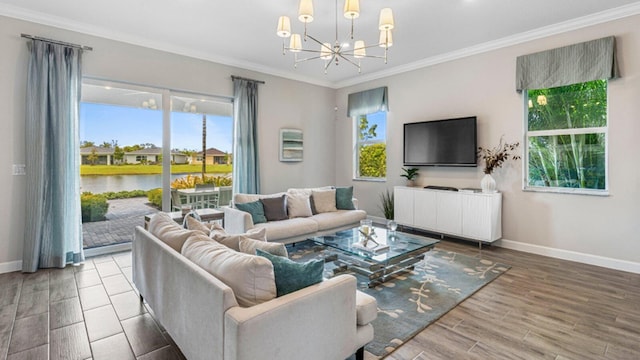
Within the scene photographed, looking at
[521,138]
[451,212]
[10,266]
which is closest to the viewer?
[10,266]

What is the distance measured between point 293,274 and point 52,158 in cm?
384

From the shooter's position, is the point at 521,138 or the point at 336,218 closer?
the point at 521,138

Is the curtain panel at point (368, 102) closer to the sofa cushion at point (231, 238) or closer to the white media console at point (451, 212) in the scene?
the white media console at point (451, 212)

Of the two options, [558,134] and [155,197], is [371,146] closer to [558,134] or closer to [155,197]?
[558,134]

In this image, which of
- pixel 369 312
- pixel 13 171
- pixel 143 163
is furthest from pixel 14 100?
pixel 369 312

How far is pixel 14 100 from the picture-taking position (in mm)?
3668

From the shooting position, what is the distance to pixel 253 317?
139 cm

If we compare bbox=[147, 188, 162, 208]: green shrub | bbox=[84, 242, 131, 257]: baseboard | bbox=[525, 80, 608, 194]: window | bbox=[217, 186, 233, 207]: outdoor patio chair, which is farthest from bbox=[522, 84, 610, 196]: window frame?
bbox=[84, 242, 131, 257]: baseboard

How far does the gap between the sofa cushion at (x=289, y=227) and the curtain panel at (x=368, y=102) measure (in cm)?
291

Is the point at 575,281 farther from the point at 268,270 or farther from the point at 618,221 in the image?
the point at 268,270

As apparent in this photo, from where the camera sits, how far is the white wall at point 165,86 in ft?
12.0

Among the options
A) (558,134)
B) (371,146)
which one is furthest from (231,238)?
(371,146)

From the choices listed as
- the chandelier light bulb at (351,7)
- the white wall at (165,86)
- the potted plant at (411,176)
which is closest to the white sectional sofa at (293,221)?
the potted plant at (411,176)

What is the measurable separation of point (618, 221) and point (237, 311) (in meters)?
4.57
